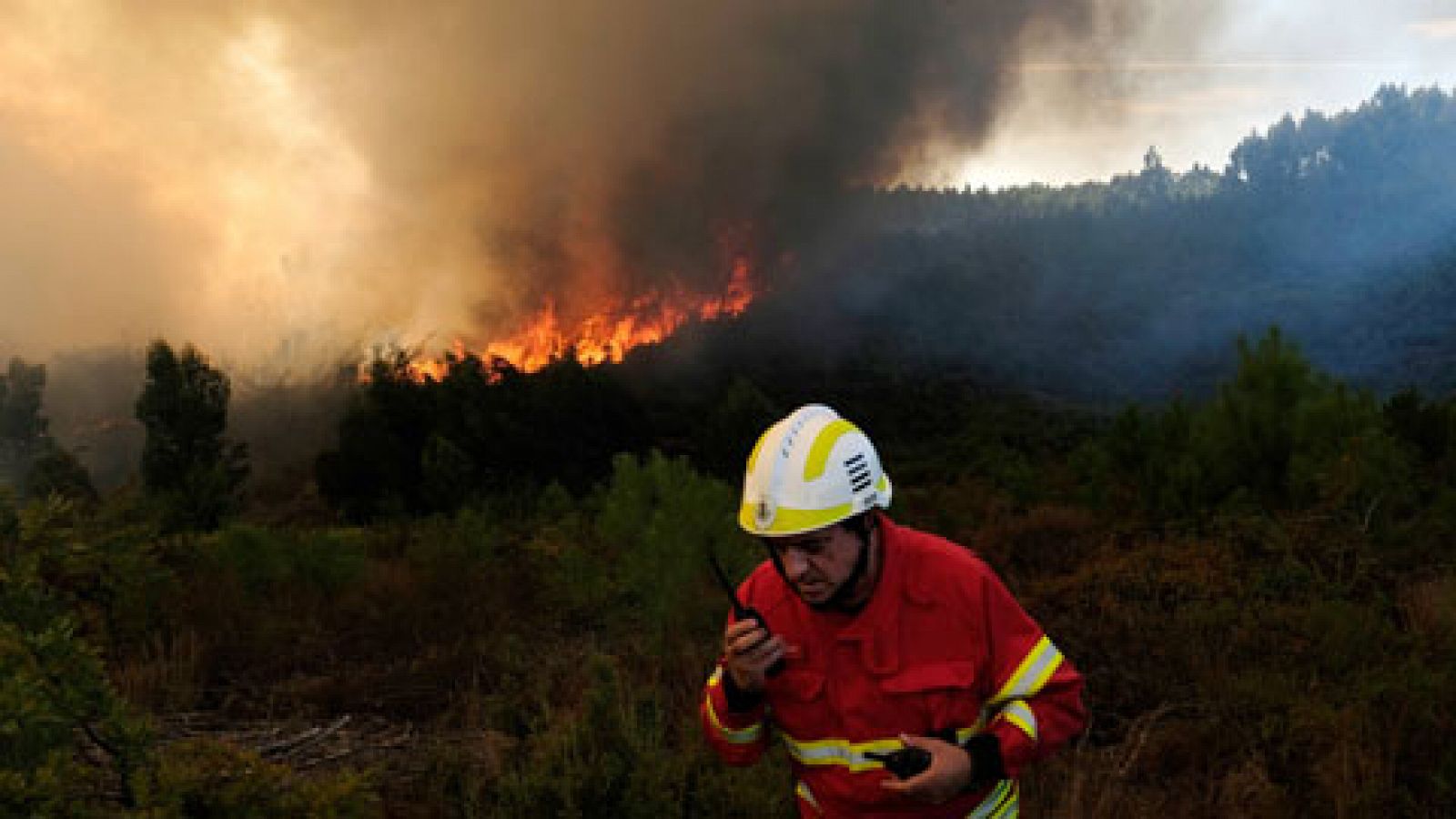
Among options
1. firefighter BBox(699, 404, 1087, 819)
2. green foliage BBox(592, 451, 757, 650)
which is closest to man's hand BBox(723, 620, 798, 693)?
firefighter BBox(699, 404, 1087, 819)

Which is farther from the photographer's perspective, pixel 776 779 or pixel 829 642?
pixel 776 779

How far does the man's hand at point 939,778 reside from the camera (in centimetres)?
234

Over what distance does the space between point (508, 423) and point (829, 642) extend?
38.3 m

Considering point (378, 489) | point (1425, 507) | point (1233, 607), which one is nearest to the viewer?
point (1233, 607)

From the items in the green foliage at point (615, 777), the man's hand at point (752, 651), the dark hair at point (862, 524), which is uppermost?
the dark hair at point (862, 524)

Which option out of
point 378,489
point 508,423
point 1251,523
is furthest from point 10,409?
point 1251,523

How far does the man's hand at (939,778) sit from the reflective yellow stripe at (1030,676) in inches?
7.9

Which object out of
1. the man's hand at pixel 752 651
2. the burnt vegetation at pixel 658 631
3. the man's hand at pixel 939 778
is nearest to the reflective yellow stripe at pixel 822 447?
the man's hand at pixel 752 651

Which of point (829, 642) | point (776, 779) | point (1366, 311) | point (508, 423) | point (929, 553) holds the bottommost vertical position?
point (776, 779)

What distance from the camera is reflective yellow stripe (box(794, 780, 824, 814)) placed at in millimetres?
2777

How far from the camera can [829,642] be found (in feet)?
8.69

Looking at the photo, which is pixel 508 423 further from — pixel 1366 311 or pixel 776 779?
pixel 1366 311

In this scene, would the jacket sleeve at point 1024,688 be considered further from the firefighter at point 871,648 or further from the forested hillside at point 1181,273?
the forested hillside at point 1181,273

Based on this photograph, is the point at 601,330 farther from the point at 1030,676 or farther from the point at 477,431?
the point at 1030,676
